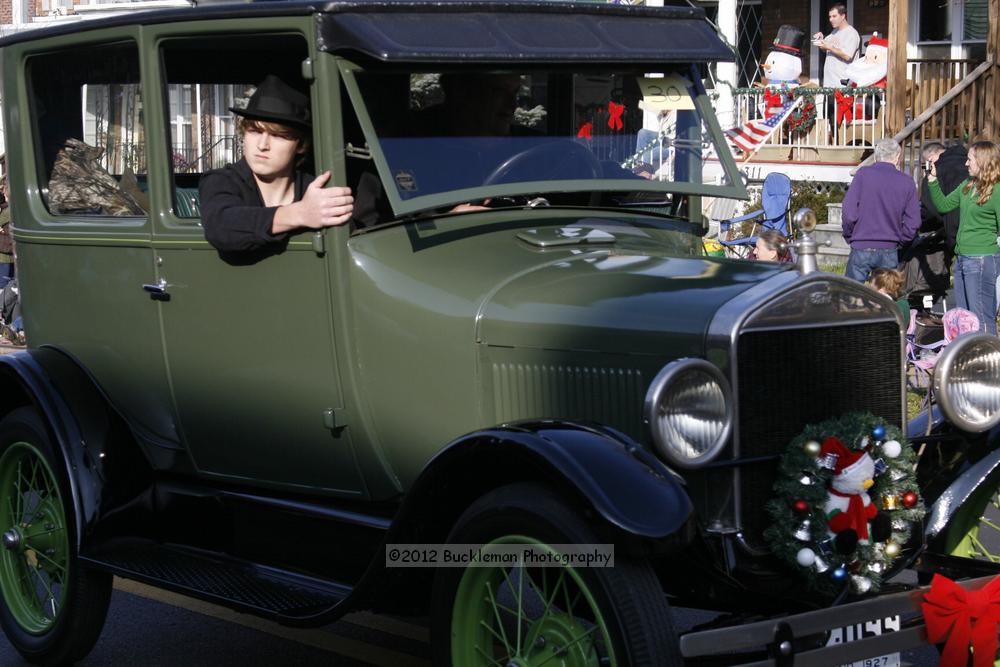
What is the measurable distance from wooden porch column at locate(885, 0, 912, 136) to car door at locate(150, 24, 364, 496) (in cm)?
1275

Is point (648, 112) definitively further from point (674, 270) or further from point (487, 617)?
point (487, 617)

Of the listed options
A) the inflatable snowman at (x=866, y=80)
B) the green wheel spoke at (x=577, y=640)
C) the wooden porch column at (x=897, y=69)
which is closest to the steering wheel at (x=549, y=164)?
the green wheel spoke at (x=577, y=640)

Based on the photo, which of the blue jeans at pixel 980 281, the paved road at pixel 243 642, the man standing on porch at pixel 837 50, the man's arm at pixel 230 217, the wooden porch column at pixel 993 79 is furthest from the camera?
the man standing on porch at pixel 837 50

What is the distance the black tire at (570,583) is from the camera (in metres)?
3.29

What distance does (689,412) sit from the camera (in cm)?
358

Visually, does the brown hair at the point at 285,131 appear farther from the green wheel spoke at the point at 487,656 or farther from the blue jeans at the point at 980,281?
the blue jeans at the point at 980,281

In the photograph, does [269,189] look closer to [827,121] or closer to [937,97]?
[937,97]

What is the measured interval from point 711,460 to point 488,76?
1505mm

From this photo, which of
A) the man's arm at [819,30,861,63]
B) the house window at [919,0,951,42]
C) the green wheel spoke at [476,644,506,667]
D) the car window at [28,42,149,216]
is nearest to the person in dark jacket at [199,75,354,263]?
the car window at [28,42,149,216]

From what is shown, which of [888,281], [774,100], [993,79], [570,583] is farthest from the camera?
[774,100]

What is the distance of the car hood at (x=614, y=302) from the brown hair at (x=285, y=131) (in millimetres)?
952

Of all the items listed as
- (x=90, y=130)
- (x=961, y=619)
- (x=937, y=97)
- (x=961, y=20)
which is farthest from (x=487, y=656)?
(x=961, y=20)

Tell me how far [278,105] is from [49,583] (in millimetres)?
1999

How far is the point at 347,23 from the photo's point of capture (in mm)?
4148
